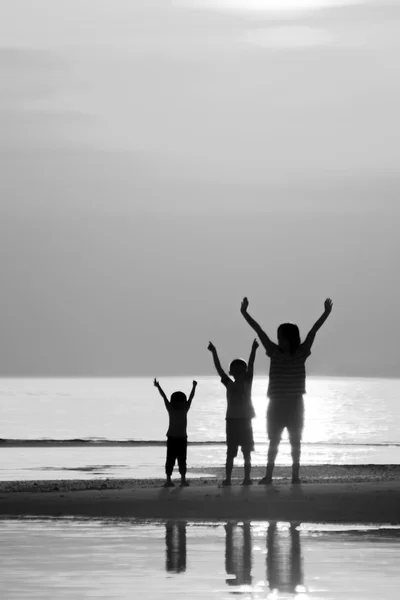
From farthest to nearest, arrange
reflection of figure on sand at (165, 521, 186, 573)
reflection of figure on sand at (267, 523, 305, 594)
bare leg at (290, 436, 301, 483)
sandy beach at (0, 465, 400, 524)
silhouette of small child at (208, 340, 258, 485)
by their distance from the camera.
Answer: silhouette of small child at (208, 340, 258, 485), bare leg at (290, 436, 301, 483), sandy beach at (0, 465, 400, 524), reflection of figure on sand at (165, 521, 186, 573), reflection of figure on sand at (267, 523, 305, 594)

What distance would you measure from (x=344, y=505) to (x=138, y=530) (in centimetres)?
281

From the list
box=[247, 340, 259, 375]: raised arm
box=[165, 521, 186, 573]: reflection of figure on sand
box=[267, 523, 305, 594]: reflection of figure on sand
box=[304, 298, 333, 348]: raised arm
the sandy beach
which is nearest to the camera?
box=[267, 523, 305, 594]: reflection of figure on sand

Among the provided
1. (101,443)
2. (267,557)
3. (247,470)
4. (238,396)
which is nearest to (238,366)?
(238,396)

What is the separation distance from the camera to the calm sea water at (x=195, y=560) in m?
10.5

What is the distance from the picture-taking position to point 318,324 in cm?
1686

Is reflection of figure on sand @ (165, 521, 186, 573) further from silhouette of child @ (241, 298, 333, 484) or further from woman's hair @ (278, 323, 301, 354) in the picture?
woman's hair @ (278, 323, 301, 354)

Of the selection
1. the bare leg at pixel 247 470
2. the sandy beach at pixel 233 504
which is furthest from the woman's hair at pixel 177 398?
the sandy beach at pixel 233 504

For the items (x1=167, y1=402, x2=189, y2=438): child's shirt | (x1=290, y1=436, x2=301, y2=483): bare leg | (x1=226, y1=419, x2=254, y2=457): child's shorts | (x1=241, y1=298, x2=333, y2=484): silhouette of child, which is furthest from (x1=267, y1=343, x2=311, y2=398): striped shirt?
(x1=167, y1=402, x2=189, y2=438): child's shirt

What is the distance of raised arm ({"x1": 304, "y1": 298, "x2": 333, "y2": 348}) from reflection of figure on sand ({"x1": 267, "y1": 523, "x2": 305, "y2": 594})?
285 cm

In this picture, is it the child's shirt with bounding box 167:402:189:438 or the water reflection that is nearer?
the water reflection

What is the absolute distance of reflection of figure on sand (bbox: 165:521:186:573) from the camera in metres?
11.8

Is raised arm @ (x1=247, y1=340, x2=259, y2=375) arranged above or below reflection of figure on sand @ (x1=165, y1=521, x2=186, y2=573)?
above

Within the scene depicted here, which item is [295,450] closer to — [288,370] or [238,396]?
[288,370]

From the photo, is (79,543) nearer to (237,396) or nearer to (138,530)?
(138,530)
